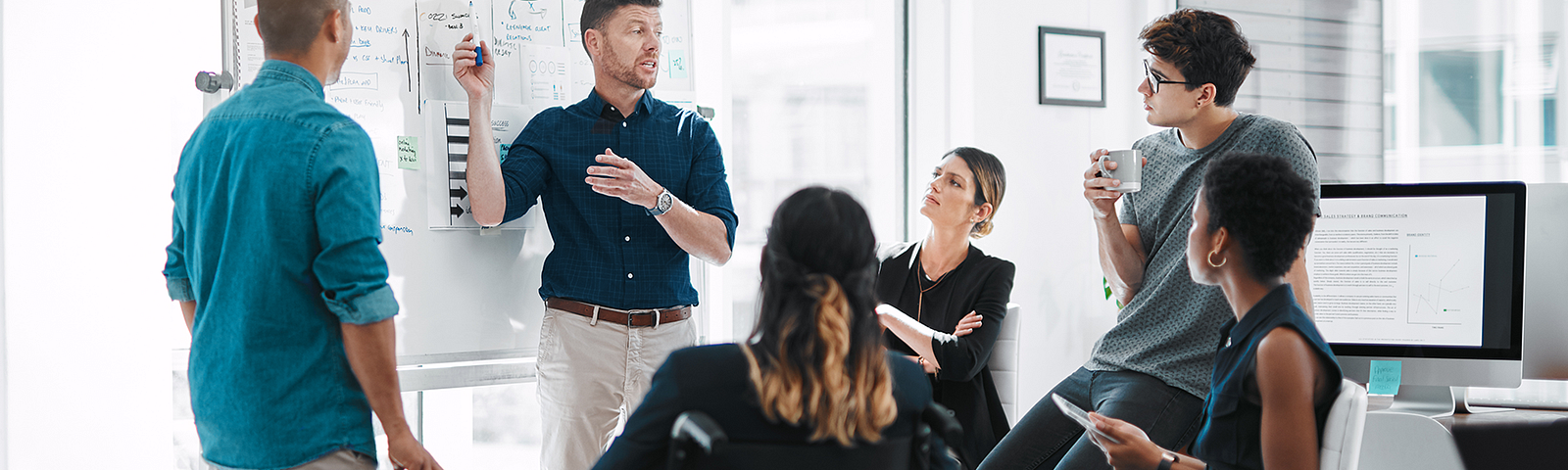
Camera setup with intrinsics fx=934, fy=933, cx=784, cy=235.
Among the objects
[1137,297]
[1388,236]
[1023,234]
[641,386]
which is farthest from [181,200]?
[1023,234]

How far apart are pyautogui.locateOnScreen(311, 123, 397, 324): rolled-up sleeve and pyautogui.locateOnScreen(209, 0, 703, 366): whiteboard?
911 mm

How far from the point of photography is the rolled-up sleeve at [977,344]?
2.36 metres

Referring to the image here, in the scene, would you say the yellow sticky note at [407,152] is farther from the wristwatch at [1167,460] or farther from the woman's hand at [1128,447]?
the wristwatch at [1167,460]

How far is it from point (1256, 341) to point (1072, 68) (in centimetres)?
236

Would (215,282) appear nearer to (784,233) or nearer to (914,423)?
(784,233)

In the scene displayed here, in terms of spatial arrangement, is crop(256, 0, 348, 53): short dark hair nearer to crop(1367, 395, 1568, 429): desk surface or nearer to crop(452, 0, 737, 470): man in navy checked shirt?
crop(452, 0, 737, 470): man in navy checked shirt

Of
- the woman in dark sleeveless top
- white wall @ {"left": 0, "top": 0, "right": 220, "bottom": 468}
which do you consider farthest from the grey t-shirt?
white wall @ {"left": 0, "top": 0, "right": 220, "bottom": 468}

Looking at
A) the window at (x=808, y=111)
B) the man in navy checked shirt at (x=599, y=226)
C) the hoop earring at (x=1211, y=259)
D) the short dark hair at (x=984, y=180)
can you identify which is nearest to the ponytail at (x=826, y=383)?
the hoop earring at (x=1211, y=259)

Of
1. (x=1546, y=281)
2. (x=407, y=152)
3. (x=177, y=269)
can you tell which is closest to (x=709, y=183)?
(x=407, y=152)

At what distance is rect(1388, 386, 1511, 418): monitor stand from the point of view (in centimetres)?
213

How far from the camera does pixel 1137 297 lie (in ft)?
6.66

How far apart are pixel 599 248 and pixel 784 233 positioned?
115cm

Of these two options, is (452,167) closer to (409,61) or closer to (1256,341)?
(409,61)

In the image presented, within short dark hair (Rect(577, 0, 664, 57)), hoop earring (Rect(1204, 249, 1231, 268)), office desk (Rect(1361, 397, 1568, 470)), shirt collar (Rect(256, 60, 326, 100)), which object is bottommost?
office desk (Rect(1361, 397, 1568, 470))
